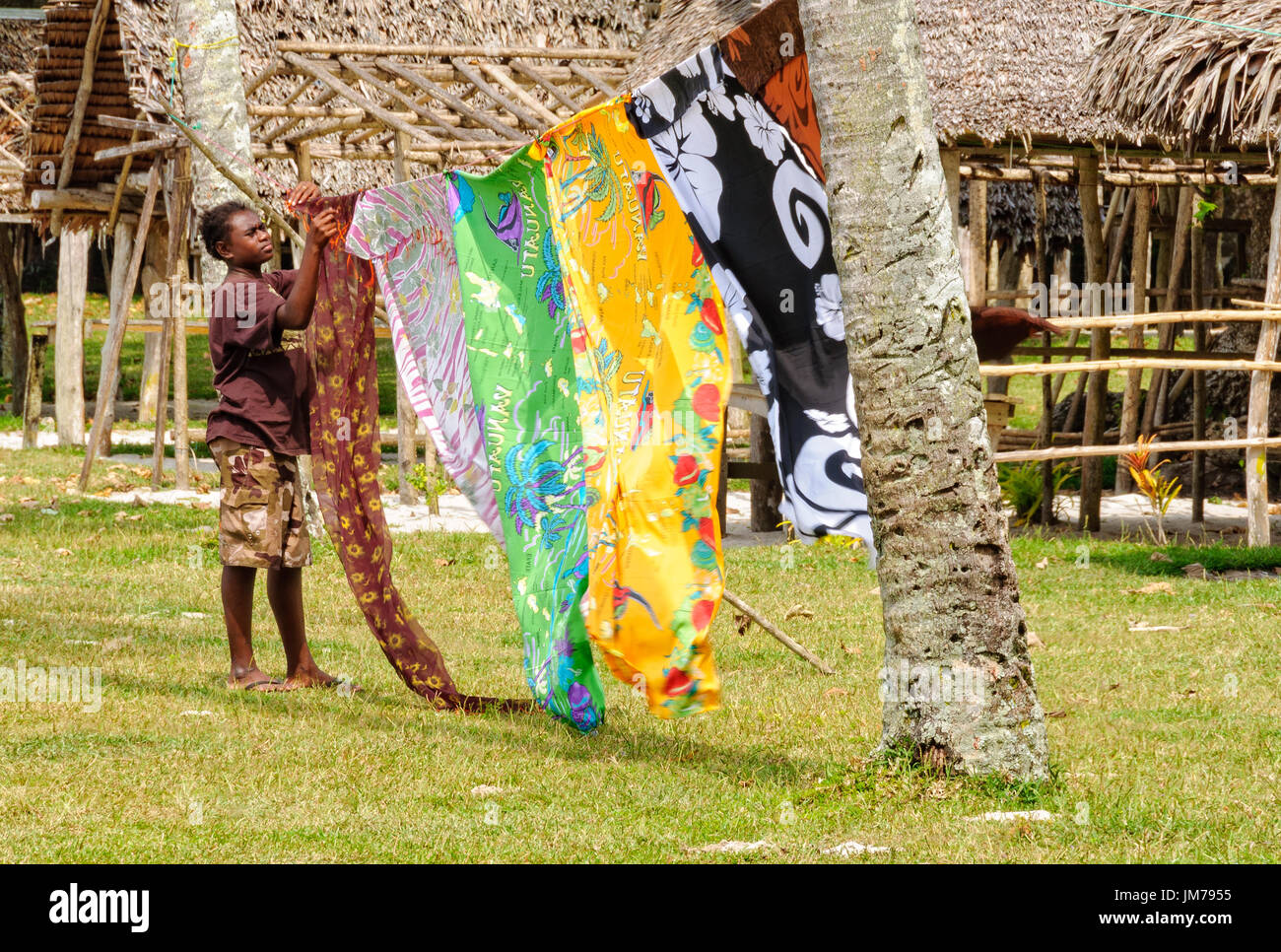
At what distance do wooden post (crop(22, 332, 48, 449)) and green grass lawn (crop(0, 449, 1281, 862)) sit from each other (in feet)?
22.9

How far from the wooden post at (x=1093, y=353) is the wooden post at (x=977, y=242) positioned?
42.8 inches

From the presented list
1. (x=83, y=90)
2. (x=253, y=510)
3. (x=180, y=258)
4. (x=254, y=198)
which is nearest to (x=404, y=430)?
(x=180, y=258)

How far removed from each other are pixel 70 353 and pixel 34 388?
85cm

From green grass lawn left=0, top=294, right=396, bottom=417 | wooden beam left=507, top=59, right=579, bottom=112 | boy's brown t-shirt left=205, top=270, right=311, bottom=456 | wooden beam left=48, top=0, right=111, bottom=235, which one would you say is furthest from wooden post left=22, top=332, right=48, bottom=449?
boy's brown t-shirt left=205, top=270, right=311, bottom=456

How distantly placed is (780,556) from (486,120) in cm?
387

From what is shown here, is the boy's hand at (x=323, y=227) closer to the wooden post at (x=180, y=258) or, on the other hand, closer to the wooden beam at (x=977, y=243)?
the wooden post at (x=180, y=258)

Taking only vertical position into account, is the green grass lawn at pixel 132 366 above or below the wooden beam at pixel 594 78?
below

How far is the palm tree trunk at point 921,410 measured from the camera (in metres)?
4.30

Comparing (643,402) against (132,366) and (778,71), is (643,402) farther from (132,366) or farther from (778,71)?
(132,366)

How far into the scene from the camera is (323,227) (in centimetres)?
543

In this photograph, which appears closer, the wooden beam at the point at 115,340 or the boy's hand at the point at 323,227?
the boy's hand at the point at 323,227

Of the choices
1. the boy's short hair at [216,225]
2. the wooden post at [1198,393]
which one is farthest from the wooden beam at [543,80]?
the boy's short hair at [216,225]

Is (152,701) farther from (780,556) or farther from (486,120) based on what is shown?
(486,120)

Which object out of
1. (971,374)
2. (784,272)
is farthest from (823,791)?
(784,272)
